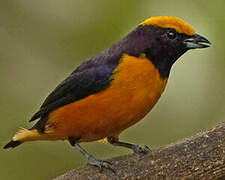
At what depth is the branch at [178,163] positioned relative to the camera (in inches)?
233

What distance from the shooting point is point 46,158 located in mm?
7867

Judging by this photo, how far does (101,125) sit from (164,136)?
1.70 m

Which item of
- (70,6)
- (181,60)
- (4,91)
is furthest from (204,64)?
(4,91)

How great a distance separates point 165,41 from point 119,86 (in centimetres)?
64

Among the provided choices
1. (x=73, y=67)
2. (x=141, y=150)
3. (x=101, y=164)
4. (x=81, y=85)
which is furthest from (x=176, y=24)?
(x=73, y=67)

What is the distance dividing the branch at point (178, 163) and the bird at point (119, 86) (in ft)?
0.49

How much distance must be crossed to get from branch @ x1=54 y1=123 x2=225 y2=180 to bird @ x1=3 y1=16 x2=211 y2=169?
0.15 meters

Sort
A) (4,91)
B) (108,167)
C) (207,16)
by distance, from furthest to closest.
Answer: (4,91) < (207,16) < (108,167)

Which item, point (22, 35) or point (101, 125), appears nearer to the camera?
point (101, 125)

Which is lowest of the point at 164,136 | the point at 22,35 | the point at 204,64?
the point at 164,136

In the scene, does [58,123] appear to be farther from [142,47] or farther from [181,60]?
[181,60]

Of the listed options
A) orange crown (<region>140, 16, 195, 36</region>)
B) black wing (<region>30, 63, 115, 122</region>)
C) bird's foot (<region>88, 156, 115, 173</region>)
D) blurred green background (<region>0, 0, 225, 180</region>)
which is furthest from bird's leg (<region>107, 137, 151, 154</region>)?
orange crown (<region>140, 16, 195, 36</region>)

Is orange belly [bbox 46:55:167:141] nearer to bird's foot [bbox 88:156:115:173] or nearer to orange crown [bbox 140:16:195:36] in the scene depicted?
bird's foot [bbox 88:156:115:173]

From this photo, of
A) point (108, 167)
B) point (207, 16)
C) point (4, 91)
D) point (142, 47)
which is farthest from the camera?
point (4, 91)
